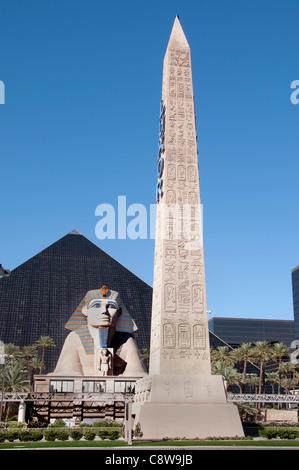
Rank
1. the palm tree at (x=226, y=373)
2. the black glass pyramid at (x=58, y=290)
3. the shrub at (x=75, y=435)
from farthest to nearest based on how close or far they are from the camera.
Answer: the black glass pyramid at (x=58, y=290) < the palm tree at (x=226, y=373) < the shrub at (x=75, y=435)

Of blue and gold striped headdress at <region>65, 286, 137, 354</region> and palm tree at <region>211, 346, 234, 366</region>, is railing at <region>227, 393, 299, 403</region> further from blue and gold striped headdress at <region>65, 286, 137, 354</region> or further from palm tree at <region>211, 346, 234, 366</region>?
palm tree at <region>211, 346, 234, 366</region>

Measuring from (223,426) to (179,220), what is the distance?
6914 millimetres

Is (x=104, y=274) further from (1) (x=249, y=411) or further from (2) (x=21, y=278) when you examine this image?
(1) (x=249, y=411)

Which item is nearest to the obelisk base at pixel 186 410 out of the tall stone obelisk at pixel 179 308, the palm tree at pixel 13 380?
the tall stone obelisk at pixel 179 308

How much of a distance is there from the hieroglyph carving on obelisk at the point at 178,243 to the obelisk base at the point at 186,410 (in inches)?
17.0

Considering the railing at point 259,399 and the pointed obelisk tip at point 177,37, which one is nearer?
the pointed obelisk tip at point 177,37

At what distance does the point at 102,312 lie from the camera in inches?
1515

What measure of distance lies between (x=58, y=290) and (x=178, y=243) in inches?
1983

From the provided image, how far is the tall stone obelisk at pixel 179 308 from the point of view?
17312mm

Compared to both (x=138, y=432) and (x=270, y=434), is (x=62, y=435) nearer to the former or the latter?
(x=138, y=432)

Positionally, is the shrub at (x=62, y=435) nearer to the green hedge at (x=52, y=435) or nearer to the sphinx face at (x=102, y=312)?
the green hedge at (x=52, y=435)

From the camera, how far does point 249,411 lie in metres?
35.4

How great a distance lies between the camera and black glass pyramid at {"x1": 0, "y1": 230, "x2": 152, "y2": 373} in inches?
2437

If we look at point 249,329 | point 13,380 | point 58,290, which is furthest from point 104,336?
point 249,329
